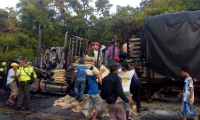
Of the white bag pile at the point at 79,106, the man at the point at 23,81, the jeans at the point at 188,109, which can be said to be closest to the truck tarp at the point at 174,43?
the jeans at the point at 188,109

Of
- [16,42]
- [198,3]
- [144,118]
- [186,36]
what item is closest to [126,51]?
[186,36]

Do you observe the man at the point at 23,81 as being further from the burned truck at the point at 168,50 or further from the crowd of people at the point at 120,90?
the burned truck at the point at 168,50

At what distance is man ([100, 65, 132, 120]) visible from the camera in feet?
14.4

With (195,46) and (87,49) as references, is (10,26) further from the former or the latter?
(195,46)

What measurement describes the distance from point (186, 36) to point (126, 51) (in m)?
2.30

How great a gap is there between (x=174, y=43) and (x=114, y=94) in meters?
3.58

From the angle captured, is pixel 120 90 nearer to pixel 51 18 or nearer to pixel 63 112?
pixel 63 112

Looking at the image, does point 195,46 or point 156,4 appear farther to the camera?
point 156,4

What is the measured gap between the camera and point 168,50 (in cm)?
717

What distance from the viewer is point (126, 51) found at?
849cm

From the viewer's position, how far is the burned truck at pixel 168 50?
22.6 feet

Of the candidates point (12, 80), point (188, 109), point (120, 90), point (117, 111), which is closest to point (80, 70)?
point (12, 80)

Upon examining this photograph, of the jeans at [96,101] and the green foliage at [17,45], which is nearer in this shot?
the jeans at [96,101]

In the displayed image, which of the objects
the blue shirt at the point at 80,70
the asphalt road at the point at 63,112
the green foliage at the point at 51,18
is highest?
the green foliage at the point at 51,18
